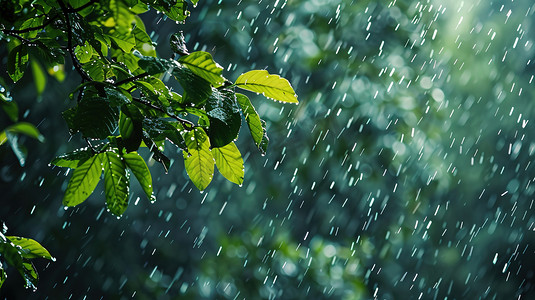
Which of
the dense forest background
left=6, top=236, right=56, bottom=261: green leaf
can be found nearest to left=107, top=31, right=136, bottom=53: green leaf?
left=6, top=236, right=56, bottom=261: green leaf

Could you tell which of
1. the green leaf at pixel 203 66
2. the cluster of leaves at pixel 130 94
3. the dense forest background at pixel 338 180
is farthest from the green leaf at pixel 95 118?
the dense forest background at pixel 338 180

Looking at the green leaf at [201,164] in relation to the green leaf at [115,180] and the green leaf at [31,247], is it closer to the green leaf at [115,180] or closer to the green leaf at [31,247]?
the green leaf at [115,180]

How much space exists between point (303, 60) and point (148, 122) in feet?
12.5

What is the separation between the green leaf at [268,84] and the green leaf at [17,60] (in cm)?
32

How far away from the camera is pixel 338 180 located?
4.77 meters

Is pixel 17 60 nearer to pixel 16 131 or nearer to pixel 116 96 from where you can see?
pixel 116 96

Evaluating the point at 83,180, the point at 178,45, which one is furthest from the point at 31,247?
the point at 178,45

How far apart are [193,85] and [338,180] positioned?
4.28m

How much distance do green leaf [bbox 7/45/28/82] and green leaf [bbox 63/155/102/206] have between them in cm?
18

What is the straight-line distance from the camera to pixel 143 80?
0.66 m

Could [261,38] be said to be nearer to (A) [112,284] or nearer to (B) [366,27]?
(B) [366,27]

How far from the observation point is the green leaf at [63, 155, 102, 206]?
0.72 m

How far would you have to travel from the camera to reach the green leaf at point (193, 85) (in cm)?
56

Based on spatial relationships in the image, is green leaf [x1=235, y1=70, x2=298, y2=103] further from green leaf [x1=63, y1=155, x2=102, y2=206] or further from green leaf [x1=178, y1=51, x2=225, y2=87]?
Result: green leaf [x1=63, y1=155, x2=102, y2=206]
